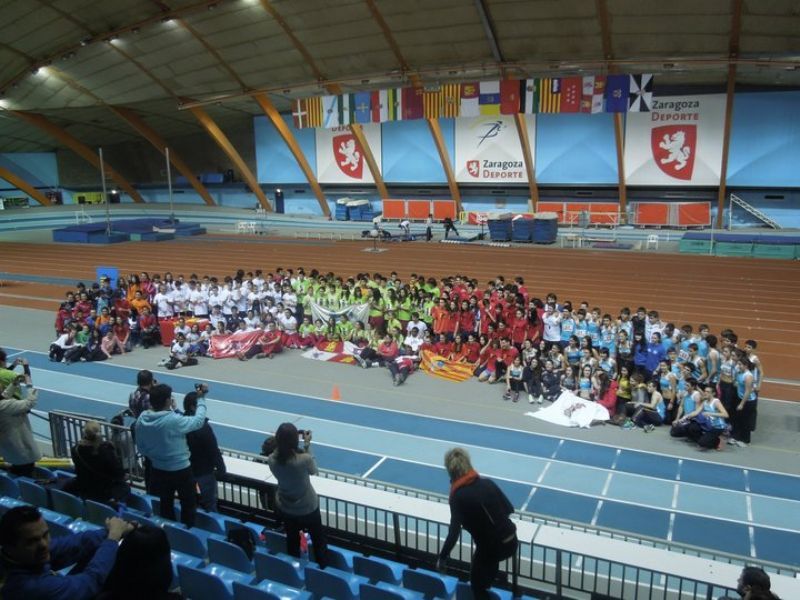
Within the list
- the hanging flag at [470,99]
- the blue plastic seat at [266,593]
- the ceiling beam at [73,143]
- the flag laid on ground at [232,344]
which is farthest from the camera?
the ceiling beam at [73,143]

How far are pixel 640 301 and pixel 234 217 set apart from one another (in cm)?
2975

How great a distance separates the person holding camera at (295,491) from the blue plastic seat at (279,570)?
328 millimetres

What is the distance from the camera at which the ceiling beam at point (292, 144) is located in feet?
113

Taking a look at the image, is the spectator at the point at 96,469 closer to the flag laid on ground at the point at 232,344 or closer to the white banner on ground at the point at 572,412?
the white banner on ground at the point at 572,412

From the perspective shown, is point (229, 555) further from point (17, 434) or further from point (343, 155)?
point (343, 155)

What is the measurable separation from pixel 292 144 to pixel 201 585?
115 feet

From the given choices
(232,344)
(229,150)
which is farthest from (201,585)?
(229,150)

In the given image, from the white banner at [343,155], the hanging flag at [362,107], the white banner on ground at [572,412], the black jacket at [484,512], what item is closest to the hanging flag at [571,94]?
the hanging flag at [362,107]

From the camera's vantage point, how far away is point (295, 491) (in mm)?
4676

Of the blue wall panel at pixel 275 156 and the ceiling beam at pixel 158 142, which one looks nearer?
the ceiling beam at pixel 158 142

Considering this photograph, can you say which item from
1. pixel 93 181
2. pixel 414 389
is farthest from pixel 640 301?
pixel 93 181

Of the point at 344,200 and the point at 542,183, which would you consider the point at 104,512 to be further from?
the point at 344,200

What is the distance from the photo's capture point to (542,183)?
34.2 m

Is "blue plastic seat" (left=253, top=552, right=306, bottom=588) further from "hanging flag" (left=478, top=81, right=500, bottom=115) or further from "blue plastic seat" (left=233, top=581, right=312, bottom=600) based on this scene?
"hanging flag" (left=478, top=81, right=500, bottom=115)
